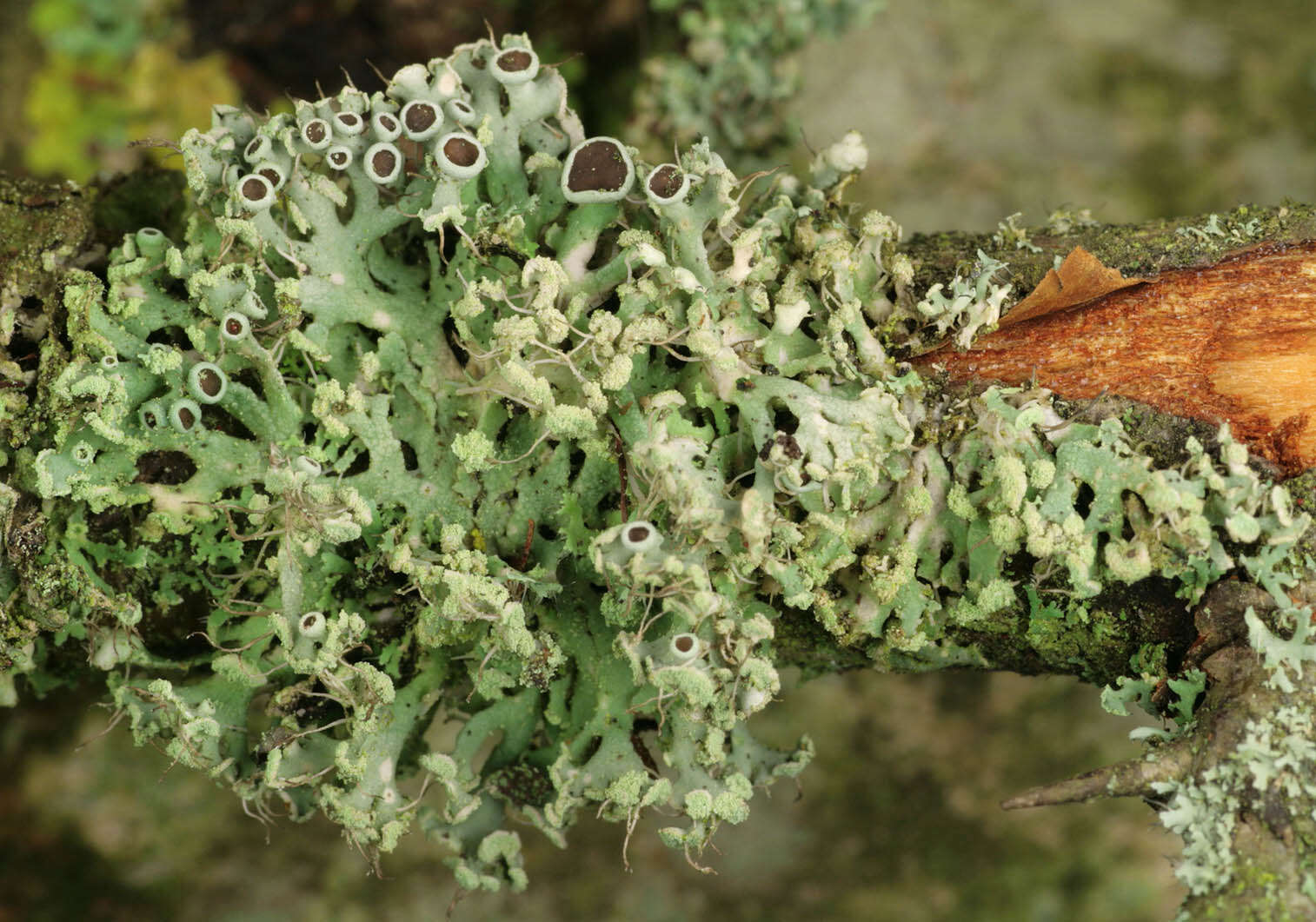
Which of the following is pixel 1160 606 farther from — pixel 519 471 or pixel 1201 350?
pixel 519 471

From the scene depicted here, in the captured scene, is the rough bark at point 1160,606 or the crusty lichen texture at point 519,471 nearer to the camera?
the rough bark at point 1160,606

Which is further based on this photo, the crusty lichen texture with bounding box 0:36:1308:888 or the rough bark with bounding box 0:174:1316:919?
the crusty lichen texture with bounding box 0:36:1308:888

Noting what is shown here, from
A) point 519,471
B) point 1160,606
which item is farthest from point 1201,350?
point 519,471

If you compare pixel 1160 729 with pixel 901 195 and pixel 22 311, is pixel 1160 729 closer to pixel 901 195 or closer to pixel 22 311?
pixel 22 311

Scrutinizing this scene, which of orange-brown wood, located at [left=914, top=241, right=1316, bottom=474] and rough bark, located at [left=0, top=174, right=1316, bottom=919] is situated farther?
orange-brown wood, located at [left=914, top=241, right=1316, bottom=474]

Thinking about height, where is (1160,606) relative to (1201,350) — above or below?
below

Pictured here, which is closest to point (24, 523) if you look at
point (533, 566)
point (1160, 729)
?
point (533, 566)
